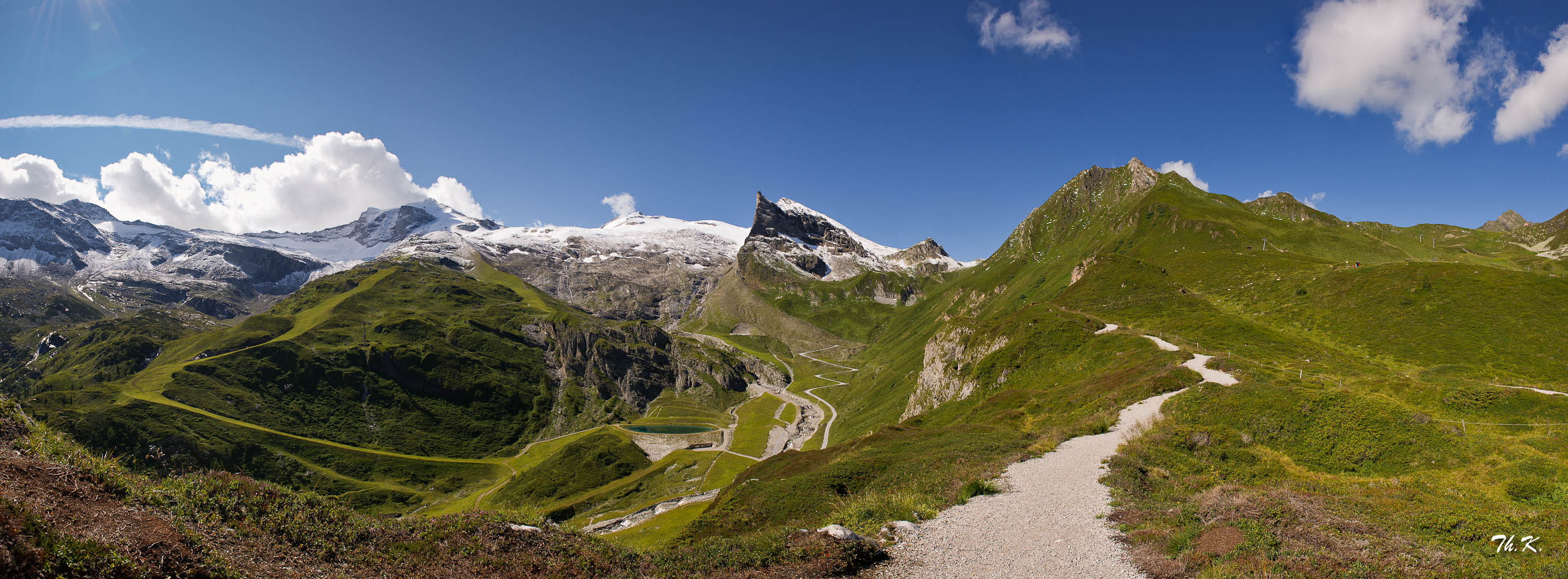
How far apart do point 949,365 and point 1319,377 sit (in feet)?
165

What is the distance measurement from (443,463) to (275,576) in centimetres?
21893

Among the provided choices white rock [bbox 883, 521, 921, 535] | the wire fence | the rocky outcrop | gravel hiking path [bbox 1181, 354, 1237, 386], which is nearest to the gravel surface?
white rock [bbox 883, 521, 921, 535]

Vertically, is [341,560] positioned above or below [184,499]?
below

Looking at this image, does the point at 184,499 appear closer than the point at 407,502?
Yes

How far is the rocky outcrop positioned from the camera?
82062mm

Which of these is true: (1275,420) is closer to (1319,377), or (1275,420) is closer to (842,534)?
(1319,377)

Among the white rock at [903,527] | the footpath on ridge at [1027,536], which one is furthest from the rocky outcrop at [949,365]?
the white rock at [903,527]

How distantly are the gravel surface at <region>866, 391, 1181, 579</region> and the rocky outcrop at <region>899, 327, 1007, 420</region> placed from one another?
54137 mm

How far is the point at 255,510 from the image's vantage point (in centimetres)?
1176

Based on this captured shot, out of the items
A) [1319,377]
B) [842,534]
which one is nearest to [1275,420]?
[1319,377]

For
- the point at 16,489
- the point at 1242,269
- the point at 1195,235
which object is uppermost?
the point at 1195,235

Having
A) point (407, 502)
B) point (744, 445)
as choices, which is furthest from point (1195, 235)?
point (407, 502)

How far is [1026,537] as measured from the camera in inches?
662

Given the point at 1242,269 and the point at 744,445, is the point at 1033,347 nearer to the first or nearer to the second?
the point at 1242,269
